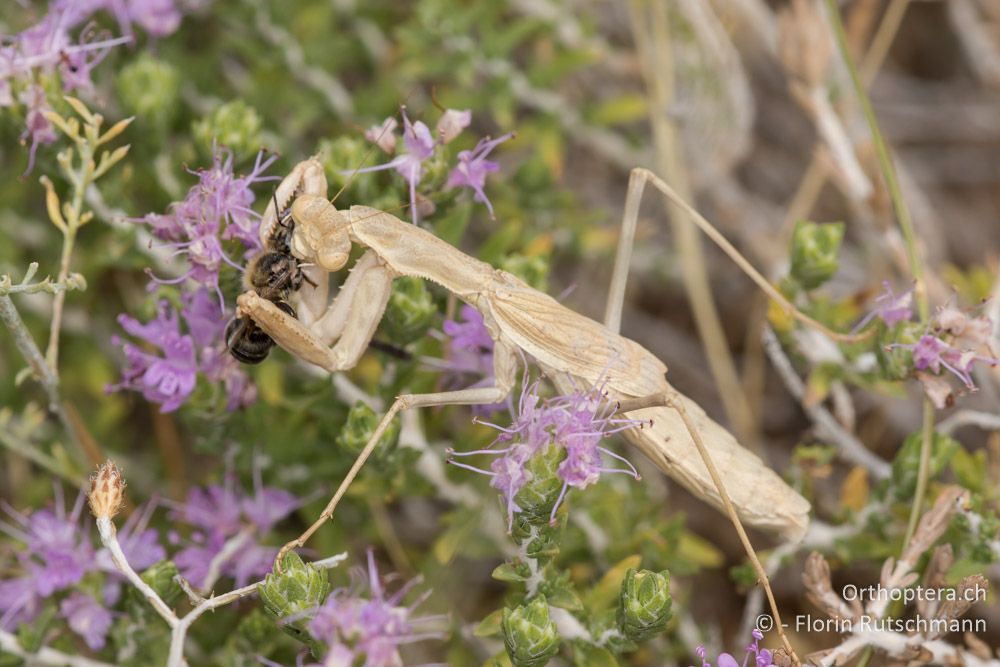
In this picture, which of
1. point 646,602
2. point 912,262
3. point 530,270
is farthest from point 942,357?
point 530,270

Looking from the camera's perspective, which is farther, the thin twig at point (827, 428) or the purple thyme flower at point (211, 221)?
the thin twig at point (827, 428)

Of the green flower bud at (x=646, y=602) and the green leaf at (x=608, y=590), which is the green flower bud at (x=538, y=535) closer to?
the green flower bud at (x=646, y=602)

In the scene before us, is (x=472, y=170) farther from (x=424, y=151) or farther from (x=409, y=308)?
(x=409, y=308)

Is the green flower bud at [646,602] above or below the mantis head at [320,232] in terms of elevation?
below

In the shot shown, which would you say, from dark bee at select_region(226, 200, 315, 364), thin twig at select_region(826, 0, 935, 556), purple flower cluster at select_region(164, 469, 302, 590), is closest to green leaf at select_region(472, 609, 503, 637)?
purple flower cluster at select_region(164, 469, 302, 590)

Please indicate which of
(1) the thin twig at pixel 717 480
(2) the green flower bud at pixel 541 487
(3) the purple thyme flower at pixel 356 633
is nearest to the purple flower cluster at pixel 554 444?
(2) the green flower bud at pixel 541 487

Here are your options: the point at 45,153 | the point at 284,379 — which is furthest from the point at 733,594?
the point at 45,153

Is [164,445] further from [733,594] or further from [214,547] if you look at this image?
[733,594]
